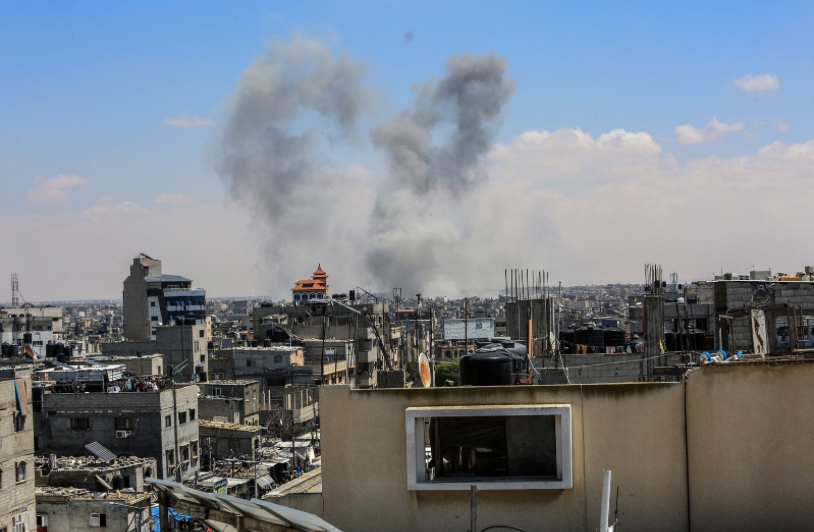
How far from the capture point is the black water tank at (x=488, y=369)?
7.29 metres

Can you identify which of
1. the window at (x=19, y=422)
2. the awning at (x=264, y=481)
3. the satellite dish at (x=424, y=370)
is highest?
the satellite dish at (x=424, y=370)

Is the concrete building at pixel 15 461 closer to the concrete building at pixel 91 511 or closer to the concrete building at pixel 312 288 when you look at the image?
the concrete building at pixel 91 511

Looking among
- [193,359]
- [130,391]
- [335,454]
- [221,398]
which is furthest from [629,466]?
A: [193,359]

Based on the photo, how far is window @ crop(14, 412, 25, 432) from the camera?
2125 centimetres

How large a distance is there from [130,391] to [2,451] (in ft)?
23.3

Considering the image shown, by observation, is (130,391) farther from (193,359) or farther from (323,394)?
(323,394)

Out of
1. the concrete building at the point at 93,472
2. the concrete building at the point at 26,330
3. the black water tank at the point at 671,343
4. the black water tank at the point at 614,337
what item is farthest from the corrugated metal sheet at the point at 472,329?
the black water tank at the point at 614,337

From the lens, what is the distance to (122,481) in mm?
22781

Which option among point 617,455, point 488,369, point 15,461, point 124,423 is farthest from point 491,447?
point 124,423

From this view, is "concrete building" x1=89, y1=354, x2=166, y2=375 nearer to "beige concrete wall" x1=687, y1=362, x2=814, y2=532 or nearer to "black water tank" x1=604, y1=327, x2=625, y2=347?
"black water tank" x1=604, y1=327, x2=625, y2=347

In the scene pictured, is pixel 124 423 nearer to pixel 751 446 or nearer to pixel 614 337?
pixel 614 337

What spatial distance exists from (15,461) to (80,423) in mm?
6367

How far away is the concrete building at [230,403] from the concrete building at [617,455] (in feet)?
85.8

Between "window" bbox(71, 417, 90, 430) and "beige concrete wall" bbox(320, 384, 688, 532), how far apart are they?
22.6 meters
